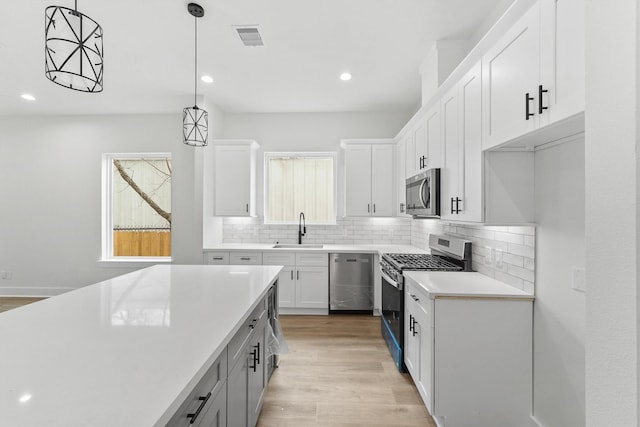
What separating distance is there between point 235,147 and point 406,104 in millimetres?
2595

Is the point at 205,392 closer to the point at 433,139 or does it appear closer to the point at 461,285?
the point at 461,285

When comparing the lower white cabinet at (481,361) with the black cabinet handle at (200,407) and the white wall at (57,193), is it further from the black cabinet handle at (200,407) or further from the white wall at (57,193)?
the white wall at (57,193)

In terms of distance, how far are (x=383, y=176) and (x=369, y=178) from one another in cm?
20

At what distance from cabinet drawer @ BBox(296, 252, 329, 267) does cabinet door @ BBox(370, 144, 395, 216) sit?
3.54 feet

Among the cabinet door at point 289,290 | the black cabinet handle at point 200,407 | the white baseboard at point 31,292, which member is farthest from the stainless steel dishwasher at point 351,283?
the white baseboard at point 31,292

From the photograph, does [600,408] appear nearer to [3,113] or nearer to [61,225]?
[61,225]

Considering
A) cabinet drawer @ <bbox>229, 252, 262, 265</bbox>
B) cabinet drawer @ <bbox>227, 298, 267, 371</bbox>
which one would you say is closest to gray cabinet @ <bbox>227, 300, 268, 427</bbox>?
cabinet drawer @ <bbox>227, 298, 267, 371</bbox>

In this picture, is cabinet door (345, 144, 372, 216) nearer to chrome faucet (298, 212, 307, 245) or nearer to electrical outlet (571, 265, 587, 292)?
chrome faucet (298, 212, 307, 245)

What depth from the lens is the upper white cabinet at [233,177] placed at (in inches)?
170

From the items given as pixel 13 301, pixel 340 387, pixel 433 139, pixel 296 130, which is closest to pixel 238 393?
pixel 340 387

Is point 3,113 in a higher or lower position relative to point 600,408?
higher

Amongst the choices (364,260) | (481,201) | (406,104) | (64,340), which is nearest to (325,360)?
(364,260)

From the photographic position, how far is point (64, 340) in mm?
1060

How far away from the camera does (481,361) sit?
1854 millimetres
